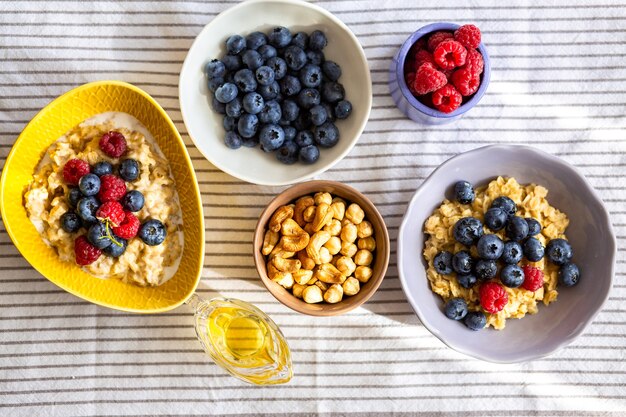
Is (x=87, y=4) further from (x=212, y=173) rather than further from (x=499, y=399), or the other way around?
(x=499, y=399)

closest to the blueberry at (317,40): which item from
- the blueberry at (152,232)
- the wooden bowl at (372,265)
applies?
the wooden bowl at (372,265)

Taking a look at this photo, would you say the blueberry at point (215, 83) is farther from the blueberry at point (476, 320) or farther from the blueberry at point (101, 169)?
the blueberry at point (476, 320)

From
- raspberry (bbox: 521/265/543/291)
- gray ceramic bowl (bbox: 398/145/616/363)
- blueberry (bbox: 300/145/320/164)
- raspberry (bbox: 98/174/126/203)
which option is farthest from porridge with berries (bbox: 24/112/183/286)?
raspberry (bbox: 521/265/543/291)

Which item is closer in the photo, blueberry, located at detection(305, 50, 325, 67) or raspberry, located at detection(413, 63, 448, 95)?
raspberry, located at detection(413, 63, 448, 95)

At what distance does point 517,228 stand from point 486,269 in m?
0.11

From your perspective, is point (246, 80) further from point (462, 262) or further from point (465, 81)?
point (462, 262)

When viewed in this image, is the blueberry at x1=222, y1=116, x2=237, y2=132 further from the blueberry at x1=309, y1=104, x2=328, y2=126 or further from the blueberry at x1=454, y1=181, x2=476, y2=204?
the blueberry at x1=454, y1=181, x2=476, y2=204

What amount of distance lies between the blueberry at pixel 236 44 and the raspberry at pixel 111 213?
1.43ft

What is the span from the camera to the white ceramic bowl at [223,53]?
1.27 m

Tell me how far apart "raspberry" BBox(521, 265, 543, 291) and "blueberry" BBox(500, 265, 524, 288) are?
17 millimetres

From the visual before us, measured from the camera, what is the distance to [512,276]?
1.22m

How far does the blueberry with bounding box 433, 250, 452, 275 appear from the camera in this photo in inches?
50.0

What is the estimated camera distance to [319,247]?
4.11ft

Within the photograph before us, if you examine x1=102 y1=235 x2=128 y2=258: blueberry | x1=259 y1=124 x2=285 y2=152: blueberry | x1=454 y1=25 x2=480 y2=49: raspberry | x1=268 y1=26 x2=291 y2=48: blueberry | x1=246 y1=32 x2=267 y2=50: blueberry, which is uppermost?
x1=454 y1=25 x2=480 y2=49: raspberry
